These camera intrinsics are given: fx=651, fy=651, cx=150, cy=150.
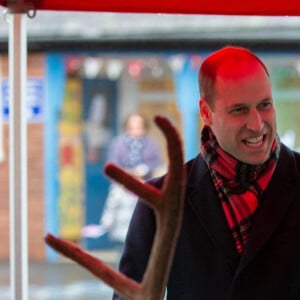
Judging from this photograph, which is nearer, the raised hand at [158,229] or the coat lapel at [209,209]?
the raised hand at [158,229]

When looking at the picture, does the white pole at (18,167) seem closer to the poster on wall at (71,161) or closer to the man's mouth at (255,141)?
the man's mouth at (255,141)

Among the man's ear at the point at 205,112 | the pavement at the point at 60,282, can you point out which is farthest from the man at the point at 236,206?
the pavement at the point at 60,282

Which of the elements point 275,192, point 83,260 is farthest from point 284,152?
point 83,260

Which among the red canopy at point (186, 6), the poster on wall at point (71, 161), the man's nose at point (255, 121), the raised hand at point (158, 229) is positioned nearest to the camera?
the raised hand at point (158, 229)

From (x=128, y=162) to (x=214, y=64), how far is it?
3539 mm

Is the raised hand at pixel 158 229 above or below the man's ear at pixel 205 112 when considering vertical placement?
below

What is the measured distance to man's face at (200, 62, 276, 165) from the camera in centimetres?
126

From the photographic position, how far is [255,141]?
4.17ft

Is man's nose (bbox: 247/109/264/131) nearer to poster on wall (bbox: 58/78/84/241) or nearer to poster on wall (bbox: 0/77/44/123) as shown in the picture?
poster on wall (bbox: 58/78/84/241)

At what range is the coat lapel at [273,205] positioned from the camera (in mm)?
1283

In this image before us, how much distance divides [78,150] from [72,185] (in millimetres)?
284

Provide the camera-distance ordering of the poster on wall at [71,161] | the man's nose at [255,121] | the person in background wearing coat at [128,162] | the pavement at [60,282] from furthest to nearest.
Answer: the poster on wall at [71,161] → the person in background wearing coat at [128,162] → the pavement at [60,282] → the man's nose at [255,121]

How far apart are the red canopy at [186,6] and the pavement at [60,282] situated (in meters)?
2.90

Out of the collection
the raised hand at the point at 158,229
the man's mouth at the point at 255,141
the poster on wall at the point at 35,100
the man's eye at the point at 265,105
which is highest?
the poster on wall at the point at 35,100
